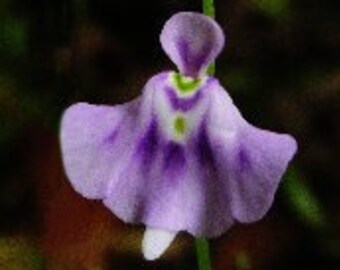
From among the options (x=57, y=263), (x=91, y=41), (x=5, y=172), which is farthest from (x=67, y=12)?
(x=57, y=263)

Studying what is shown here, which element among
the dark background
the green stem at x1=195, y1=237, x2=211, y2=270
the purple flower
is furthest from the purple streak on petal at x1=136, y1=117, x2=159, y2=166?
the dark background

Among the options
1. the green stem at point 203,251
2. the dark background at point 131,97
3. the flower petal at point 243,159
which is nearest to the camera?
the flower petal at point 243,159

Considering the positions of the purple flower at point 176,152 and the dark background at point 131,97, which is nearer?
the purple flower at point 176,152

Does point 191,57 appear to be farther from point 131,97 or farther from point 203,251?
point 131,97

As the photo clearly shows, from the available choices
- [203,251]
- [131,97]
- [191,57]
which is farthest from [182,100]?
[131,97]

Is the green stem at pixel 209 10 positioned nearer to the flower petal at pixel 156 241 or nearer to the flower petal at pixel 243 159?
the flower petal at pixel 243 159

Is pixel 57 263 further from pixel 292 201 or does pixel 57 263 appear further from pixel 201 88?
pixel 201 88

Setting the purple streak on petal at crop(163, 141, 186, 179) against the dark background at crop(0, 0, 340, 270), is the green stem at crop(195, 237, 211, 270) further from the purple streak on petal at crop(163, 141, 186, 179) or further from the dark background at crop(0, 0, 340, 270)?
the dark background at crop(0, 0, 340, 270)

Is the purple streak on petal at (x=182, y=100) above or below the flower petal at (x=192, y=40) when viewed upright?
below

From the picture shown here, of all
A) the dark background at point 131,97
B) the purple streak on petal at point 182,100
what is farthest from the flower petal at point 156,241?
the dark background at point 131,97
